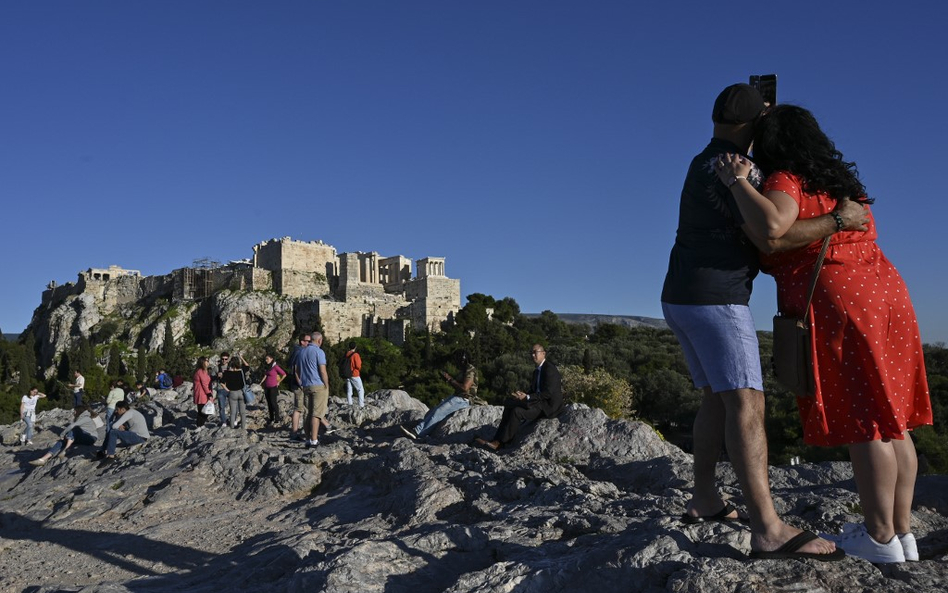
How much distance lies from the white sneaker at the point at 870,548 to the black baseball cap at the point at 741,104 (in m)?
1.44

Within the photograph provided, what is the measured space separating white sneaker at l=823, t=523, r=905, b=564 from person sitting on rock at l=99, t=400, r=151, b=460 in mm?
8219

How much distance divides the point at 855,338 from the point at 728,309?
0.40 metres

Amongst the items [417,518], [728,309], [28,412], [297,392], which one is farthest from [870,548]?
[28,412]

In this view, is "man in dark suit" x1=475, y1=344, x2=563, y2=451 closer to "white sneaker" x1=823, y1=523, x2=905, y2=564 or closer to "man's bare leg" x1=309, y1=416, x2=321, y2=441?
"man's bare leg" x1=309, y1=416, x2=321, y2=441

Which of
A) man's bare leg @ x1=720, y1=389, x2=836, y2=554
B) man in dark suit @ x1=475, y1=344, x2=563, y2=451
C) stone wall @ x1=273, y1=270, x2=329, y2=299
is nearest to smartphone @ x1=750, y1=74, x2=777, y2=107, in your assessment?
man's bare leg @ x1=720, y1=389, x2=836, y2=554

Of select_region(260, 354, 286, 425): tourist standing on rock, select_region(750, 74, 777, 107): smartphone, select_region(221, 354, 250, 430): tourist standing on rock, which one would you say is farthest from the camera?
select_region(260, 354, 286, 425): tourist standing on rock

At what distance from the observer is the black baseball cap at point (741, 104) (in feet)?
8.71

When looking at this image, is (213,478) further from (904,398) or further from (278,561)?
(904,398)

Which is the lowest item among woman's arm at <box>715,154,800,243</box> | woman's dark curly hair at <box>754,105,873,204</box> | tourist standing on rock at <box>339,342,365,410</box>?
tourist standing on rock at <box>339,342,365,410</box>

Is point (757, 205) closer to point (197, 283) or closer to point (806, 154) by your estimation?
point (806, 154)

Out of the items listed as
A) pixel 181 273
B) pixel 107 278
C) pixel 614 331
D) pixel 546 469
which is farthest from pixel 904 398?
pixel 107 278

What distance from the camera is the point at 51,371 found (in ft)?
163

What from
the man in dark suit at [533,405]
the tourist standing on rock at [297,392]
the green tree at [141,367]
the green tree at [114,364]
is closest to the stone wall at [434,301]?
the green tree at [141,367]

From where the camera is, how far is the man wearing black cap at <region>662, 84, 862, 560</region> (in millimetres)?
2438
